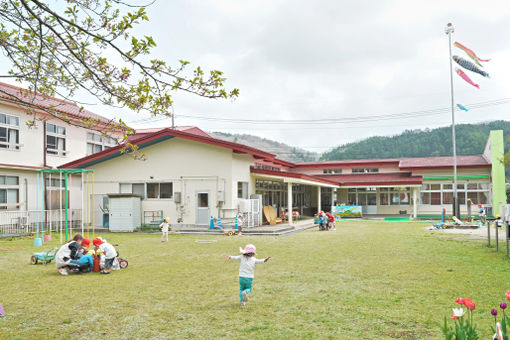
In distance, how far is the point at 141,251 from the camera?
12.9 meters

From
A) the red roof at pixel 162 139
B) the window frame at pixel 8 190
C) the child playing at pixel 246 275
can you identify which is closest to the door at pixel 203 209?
the red roof at pixel 162 139

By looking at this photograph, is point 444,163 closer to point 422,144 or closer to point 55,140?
point 55,140

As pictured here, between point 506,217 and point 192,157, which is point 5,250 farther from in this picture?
point 506,217

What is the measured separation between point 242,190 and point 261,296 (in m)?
14.4

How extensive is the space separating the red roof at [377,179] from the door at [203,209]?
1479 cm

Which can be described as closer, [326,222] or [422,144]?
[326,222]

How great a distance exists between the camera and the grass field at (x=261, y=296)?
17.1 feet

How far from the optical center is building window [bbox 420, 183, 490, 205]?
105 feet

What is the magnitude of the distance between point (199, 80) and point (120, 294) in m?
4.41

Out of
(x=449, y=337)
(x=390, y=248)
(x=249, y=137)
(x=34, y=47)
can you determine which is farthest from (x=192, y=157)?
(x=249, y=137)

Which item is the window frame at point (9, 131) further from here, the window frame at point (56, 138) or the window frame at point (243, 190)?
the window frame at point (243, 190)

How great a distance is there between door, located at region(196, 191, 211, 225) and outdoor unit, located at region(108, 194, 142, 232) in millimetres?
3187

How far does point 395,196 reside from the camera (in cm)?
3356

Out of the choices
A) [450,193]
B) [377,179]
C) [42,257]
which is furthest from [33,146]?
[450,193]
